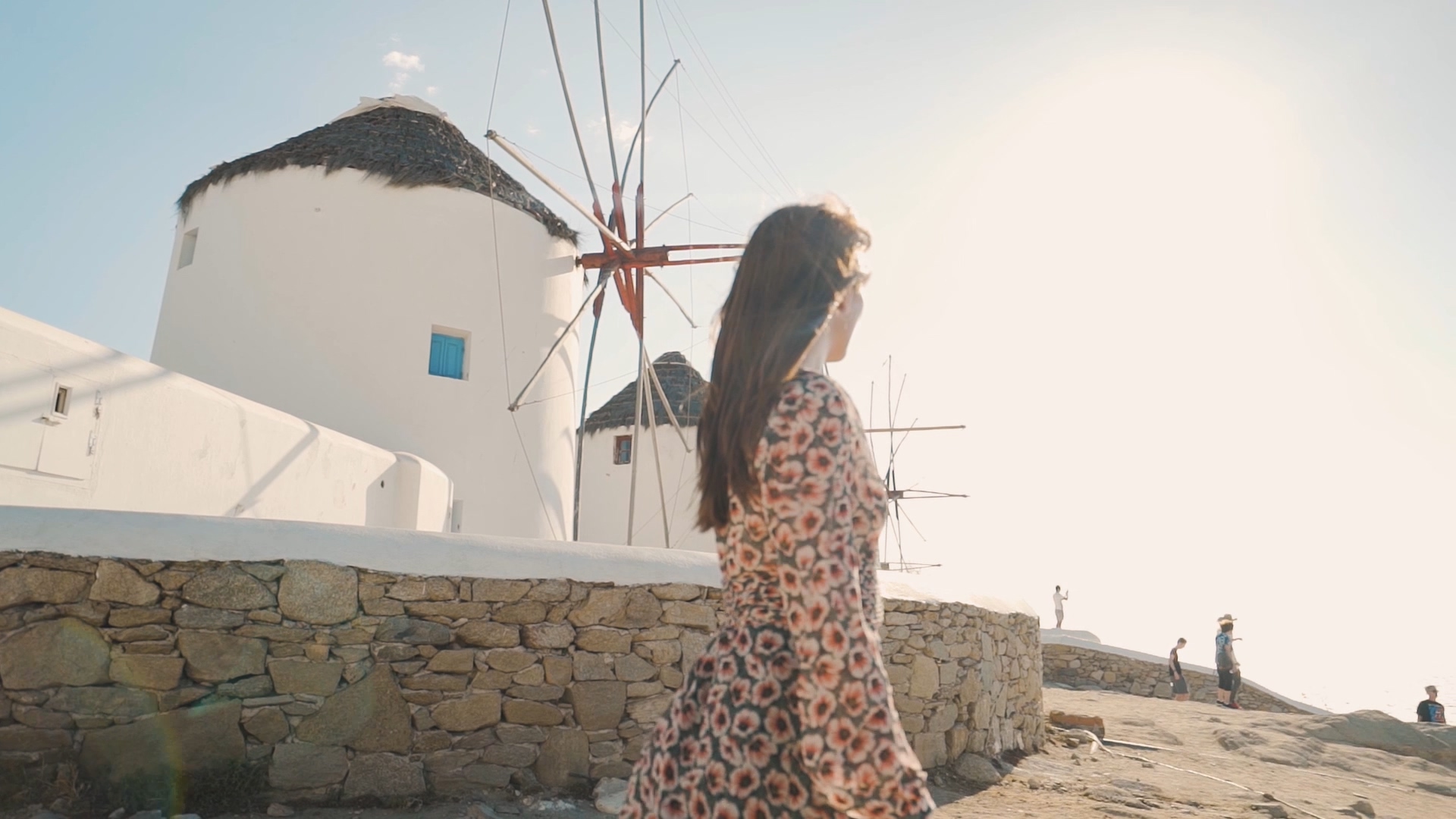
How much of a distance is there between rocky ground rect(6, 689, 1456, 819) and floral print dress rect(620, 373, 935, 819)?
2.94 metres

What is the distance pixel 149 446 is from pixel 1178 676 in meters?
13.2

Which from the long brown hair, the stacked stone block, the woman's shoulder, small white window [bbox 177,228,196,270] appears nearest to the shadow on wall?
the stacked stone block

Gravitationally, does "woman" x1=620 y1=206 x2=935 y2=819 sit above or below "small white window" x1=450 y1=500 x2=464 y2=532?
below

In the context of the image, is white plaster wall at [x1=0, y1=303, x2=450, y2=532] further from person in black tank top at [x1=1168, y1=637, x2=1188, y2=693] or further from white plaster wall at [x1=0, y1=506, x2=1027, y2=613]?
person in black tank top at [x1=1168, y1=637, x2=1188, y2=693]

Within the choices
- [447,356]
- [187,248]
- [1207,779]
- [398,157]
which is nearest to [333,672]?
[1207,779]

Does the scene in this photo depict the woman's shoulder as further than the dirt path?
No

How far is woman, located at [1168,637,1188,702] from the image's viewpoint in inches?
525

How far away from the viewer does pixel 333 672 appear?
395 cm

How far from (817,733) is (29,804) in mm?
3468

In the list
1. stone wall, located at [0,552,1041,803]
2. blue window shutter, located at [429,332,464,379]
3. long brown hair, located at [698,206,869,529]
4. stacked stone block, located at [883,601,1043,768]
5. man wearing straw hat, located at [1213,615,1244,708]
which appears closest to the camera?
long brown hair, located at [698,206,869,529]

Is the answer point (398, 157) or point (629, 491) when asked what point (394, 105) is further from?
point (629, 491)

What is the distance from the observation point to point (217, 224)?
989 centimetres

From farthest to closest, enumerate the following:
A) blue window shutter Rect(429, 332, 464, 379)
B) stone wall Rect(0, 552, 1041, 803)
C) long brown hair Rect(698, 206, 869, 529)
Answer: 1. blue window shutter Rect(429, 332, 464, 379)
2. stone wall Rect(0, 552, 1041, 803)
3. long brown hair Rect(698, 206, 869, 529)

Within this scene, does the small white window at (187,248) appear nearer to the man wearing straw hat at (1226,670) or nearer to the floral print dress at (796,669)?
the floral print dress at (796,669)
